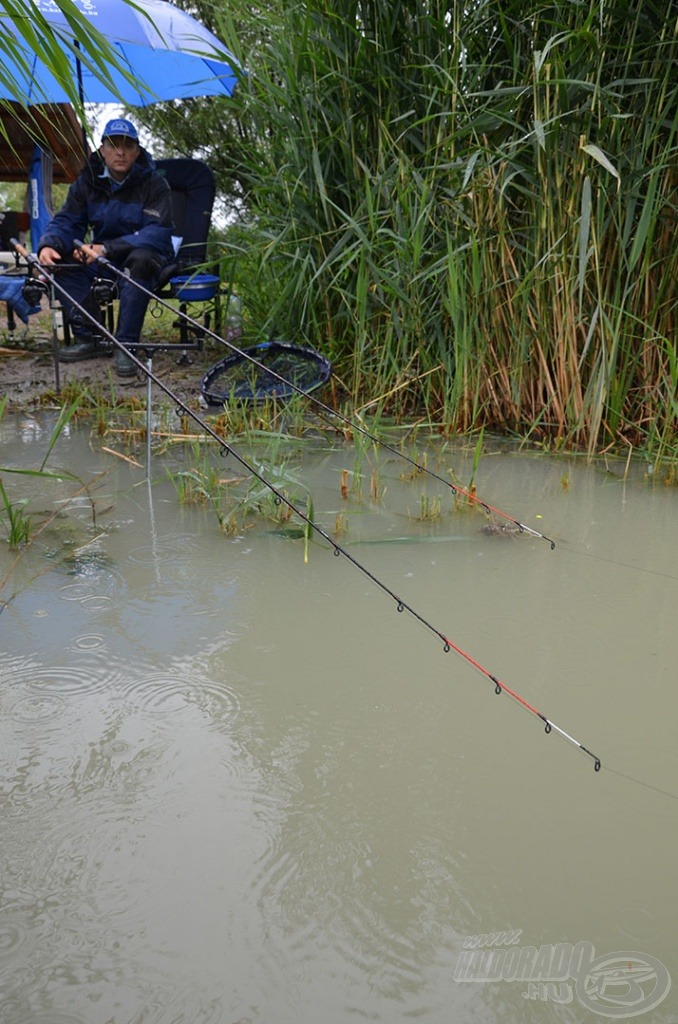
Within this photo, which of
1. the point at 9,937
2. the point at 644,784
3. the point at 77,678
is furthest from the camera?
the point at 77,678

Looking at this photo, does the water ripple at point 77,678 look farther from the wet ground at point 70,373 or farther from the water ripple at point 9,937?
the wet ground at point 70,373

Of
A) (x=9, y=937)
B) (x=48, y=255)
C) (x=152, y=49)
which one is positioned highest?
(x=152, y=49)

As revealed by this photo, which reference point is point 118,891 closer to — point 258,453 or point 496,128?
point 258,453

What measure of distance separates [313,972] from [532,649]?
1105 mm

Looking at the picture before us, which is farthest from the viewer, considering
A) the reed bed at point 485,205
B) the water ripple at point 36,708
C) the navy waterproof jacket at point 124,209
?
the navy waterproof jacket at point 124,209

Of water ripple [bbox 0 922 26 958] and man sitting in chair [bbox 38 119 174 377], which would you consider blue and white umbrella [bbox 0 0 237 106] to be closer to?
man sitting in chair [bbox 38 119 174 377]

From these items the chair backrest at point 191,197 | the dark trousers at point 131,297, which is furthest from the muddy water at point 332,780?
the chair backrest at point 191,197

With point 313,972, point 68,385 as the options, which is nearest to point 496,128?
point 68,385

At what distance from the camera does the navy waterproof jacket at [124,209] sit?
5.84 m

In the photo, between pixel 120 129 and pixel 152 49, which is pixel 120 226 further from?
pixel 152 49

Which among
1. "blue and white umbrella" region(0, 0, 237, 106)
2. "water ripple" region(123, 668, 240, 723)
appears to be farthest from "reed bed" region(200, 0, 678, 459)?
"water ripple" region(123, 668, 240, 723)

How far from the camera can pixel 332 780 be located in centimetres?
177

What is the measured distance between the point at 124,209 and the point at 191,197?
82 centimetres

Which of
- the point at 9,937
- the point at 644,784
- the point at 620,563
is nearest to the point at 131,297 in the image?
the point at 620,563
